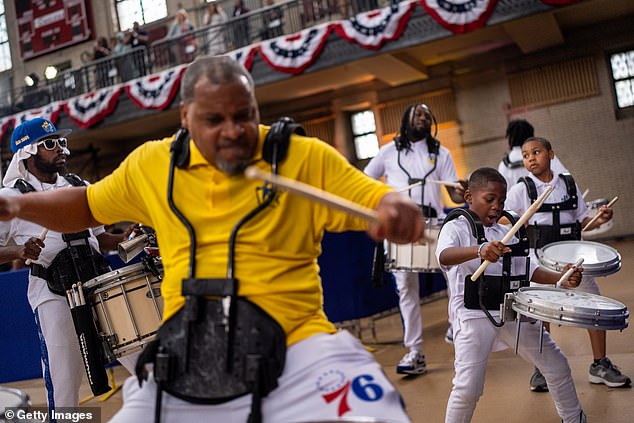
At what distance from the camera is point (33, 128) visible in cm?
436

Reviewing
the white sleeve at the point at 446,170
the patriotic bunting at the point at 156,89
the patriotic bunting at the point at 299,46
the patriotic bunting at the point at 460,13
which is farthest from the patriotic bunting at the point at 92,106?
the white sleeve at the point at 446,170

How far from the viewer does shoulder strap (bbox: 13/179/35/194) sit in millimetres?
4227

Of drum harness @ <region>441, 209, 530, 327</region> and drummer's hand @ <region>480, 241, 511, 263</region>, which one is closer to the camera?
drummer's hand @ <region>480, 241, 511, 263</region>

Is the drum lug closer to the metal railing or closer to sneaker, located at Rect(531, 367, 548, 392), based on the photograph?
sneaker, located at Rect(531, 367, 548, 392)

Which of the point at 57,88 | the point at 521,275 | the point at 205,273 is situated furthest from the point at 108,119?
the point at 205,273

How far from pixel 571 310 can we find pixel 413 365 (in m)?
2.82

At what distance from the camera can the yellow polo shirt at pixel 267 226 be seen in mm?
2137

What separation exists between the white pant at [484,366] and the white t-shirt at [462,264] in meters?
0.08

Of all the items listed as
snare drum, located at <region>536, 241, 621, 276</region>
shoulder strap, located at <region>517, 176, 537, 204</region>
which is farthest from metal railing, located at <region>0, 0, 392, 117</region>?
snare drum, located at <region>536, 241, 621, 276</region>

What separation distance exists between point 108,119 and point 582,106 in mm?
10619

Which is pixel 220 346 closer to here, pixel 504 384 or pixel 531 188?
pixel 531 188

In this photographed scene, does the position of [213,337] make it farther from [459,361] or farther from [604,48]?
[604,48]

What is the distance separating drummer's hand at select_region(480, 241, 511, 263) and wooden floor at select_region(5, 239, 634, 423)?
141 cm

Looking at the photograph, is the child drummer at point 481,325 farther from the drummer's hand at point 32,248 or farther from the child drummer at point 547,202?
the drummer's hand at point 32,248
